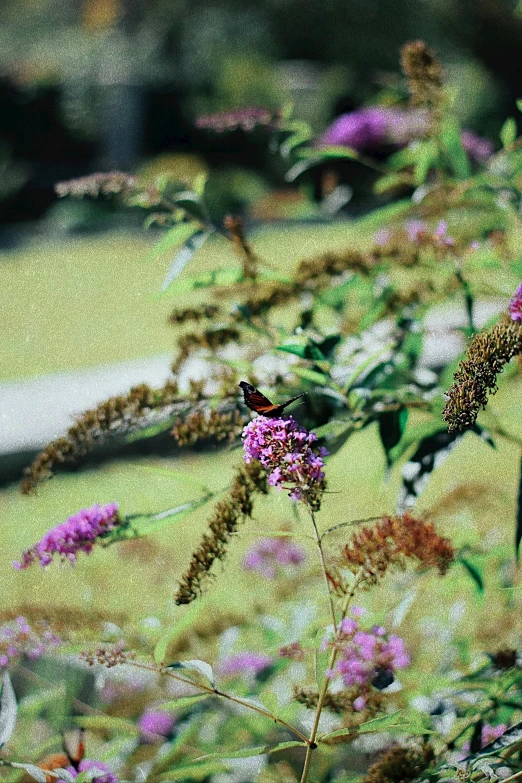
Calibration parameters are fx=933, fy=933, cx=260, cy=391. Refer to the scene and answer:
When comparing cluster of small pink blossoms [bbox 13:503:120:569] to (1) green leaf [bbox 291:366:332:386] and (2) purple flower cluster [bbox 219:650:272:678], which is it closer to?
(1) green leaf [bbox 291:366:332:386]

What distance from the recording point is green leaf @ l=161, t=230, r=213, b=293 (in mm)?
985

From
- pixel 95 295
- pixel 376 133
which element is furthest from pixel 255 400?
pixel 95 295

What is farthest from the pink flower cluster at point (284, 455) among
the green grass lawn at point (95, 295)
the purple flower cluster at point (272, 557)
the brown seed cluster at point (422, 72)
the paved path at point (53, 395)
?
the green grass lawn at point (95, 295)

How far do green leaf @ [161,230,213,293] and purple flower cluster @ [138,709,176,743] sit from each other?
564 millimetres

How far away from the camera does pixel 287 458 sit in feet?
2.27

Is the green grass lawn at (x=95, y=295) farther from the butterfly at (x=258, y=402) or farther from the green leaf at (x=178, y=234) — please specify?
the butterfly at (x=258, y=402)

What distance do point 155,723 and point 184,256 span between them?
2.09ft

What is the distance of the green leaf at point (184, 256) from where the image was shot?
0.99 m

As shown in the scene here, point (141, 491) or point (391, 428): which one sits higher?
point (391, 428)

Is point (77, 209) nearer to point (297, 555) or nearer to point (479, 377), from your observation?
point (297, 555)

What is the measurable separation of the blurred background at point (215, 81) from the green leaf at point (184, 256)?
7832mm

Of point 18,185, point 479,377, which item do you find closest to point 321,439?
point 479,377

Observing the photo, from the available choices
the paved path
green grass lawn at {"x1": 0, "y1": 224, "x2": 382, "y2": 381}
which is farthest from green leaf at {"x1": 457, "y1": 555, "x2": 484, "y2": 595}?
green grass lawn at {"x1": 0, "y1": 224, "x2": 382, "y2": 381}

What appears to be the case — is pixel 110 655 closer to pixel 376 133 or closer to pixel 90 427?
pixel 90 427
